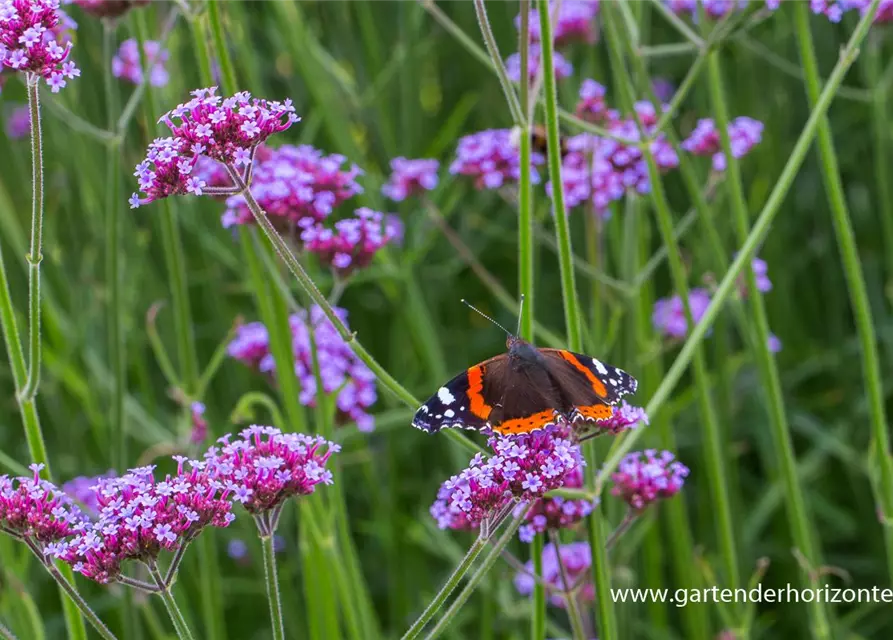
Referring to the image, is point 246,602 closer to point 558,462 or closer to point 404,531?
point 404,531

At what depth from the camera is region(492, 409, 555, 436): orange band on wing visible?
1803 millimetres

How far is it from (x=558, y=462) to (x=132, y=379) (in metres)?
3.08

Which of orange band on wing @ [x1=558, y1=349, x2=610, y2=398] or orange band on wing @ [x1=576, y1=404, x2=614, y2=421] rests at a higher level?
orange band on wing @ [x1=558, y1=349, x2=610, y2=398]

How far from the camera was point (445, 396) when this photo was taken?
1.92 metres

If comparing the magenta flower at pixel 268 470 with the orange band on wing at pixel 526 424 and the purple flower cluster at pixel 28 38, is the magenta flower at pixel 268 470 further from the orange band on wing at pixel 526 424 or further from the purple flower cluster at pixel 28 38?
the purple flower cluster at pixel 28 38

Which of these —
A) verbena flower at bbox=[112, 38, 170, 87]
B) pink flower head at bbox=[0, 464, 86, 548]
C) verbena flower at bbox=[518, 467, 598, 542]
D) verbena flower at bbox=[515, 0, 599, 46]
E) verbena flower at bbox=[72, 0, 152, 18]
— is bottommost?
verbena flower at bbox=[518, 467, 598, 542]

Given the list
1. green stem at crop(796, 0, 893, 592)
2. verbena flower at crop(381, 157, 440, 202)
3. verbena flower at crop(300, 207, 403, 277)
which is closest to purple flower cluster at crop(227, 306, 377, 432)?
verbena flower at crop(300, 207, 403, 277)

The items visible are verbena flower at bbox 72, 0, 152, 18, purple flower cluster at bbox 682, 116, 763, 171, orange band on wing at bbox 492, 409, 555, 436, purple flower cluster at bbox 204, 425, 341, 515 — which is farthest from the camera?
purple flower cluster at bbox 682, 116, 763, 171

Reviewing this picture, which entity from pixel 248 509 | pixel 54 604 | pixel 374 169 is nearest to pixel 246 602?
pixel 54 604

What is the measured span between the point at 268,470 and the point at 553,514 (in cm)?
64

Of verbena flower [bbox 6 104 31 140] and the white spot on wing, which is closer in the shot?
the white spot on wing

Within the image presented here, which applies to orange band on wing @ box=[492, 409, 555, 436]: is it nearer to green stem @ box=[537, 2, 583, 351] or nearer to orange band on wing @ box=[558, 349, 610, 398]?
orange band on wing @ box=[558, 349, 610, 398]

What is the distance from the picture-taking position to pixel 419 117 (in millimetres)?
4332

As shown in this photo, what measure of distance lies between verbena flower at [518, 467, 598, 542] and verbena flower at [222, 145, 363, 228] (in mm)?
844
